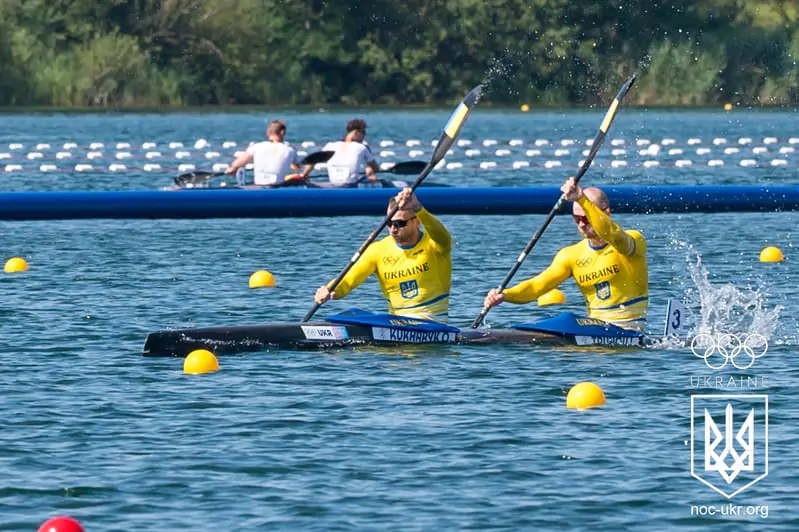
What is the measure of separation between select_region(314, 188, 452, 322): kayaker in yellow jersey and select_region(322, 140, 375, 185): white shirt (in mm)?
11040

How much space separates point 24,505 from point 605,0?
6533 cm

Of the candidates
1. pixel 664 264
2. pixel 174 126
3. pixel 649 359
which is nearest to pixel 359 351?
pixel 649 359

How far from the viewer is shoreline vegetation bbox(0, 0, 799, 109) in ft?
224

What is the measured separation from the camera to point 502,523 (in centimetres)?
986

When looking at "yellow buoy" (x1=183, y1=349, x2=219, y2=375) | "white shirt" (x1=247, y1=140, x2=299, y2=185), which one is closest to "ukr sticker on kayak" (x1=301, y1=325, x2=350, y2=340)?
"yellow buoy" (x1=183, y1=349, x2=219, y2=375)

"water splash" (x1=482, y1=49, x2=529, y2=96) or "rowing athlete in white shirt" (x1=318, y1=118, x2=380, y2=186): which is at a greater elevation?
"rowing athlete in white shirt" (x1=318, y1=118, x2=380, y2=186)

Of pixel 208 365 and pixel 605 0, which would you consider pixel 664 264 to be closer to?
pixel 208 365

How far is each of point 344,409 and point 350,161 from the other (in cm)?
1438

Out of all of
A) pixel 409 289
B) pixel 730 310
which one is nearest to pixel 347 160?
pixel 730 310

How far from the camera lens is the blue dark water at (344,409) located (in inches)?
404

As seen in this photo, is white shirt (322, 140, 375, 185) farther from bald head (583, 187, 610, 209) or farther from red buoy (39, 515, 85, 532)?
red buoy (39, 515, 85, 532)

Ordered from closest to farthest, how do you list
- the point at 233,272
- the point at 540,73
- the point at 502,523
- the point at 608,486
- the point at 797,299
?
the point at 502,523
the point at 608,486
the point at 797,299
the point at 233,272
the point at 540,73

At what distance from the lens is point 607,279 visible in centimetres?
1503

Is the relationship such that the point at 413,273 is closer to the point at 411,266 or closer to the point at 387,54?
the point at 411,266
